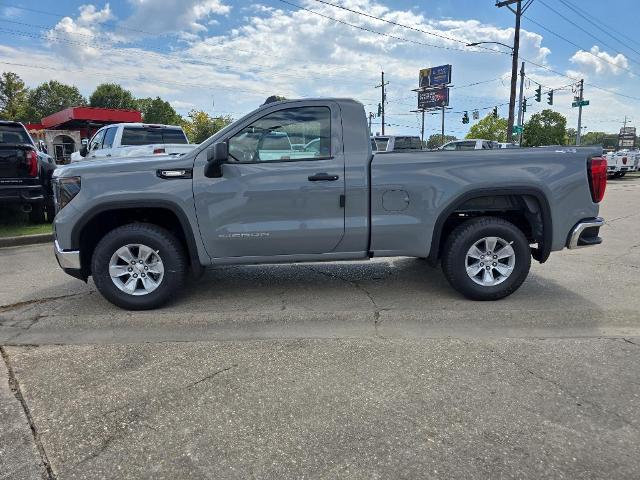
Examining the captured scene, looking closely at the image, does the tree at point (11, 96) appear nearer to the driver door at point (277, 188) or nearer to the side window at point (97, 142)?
the side window at point (97, 142)

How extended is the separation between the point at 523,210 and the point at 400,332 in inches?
74.4

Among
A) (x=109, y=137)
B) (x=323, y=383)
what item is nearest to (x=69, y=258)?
(x=323, y=383)

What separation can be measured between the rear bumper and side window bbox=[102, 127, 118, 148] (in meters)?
10.1

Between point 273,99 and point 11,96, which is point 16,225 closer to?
point 273,99

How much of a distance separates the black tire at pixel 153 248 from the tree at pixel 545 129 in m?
79.9

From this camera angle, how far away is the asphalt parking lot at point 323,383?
2.36 m

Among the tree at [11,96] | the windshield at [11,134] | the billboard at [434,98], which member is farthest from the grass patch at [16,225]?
the tree at [11,96]

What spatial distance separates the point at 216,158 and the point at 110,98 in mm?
86940

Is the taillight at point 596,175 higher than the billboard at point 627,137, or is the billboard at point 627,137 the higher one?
the billboard at point 627,137

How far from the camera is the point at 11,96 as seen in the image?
233 feet

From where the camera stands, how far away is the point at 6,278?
5820mm

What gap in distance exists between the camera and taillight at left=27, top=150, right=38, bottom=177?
7723mm

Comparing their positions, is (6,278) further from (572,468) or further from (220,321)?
(572,468)

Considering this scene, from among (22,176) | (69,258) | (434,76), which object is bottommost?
(69,258)
